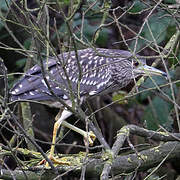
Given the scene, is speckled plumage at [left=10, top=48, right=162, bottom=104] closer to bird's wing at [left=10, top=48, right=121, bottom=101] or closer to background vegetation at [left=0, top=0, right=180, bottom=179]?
bird's wing at [left=10, top=48, right=121, bottom=101]

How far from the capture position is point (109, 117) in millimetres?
6570

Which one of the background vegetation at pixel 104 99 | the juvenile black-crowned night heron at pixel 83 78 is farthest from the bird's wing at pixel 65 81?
the background vegetation at pixel 104 99

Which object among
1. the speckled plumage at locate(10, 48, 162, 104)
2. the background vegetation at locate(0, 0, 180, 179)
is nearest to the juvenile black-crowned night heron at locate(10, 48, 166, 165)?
the speckled plumage at locate(10, 48, 162, 104)

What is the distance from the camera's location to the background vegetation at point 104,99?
2.83m

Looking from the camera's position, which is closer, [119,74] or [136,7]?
[136,7]

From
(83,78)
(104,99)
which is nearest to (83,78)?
(83,78)

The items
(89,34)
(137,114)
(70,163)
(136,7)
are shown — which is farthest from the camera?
(137,114)

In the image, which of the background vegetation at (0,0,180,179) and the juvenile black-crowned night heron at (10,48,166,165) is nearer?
the background vegetation at (0,0,180,179)

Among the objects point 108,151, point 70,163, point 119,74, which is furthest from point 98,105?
point 108,151

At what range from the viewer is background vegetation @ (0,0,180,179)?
9.28 feet

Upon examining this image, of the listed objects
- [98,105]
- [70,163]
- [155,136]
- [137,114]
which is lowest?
[137,114]

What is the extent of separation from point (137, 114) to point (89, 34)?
256 centimetres

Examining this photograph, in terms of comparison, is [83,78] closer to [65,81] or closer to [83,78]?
[83,78]

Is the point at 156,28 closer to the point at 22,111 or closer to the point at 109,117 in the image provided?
the point at 22,111
